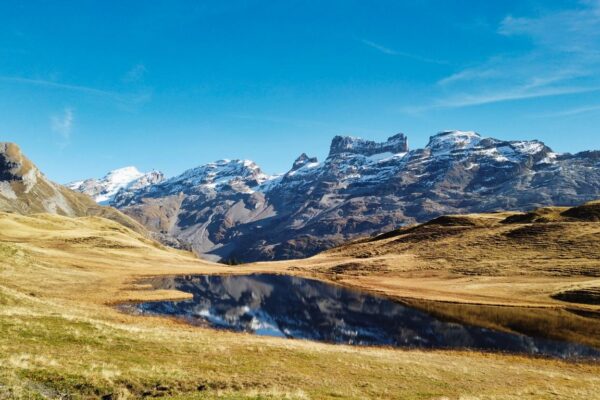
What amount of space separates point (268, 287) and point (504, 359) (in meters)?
75.3

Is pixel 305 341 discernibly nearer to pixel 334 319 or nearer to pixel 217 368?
pixel 334 319

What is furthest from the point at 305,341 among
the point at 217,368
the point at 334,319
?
the point at 217,368

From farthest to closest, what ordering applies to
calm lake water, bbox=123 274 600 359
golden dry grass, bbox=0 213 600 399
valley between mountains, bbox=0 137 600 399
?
calm lake water, bbox=123 274 600 359
valley between mountains, bbox=0 137 600 399
golden dry grass, bbox=0 213 600 399

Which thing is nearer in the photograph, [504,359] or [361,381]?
[361,381]

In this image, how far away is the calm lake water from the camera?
54438 mm

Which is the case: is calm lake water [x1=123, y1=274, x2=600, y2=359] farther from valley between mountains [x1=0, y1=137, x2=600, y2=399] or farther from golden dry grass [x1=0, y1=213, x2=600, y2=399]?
golden dry grass [x1=0, y1=213, x2=600, y2=399]

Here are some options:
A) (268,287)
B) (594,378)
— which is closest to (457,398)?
(594,378)

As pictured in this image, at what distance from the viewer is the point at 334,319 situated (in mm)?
72312

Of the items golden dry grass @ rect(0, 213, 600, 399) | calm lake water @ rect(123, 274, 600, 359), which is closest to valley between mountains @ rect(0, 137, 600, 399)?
golden dry grass @ rect(0, 213, 600, 399)

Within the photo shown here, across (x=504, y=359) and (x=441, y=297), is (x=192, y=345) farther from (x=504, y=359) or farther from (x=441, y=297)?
(x=441, y=297)

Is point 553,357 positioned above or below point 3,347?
below

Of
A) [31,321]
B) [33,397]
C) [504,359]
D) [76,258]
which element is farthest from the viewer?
[76,258]

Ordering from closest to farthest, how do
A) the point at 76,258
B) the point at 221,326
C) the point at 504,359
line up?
the point at 504,359 → the point at 221,326 → the point at 76,258

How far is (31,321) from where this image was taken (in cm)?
3575
